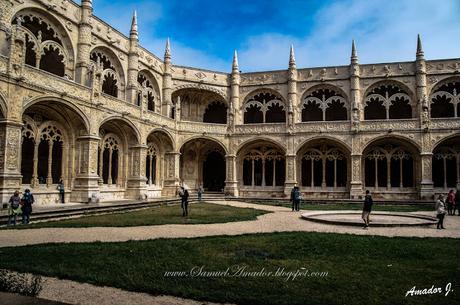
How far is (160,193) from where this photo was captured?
27891 mm

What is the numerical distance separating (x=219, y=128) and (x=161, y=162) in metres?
6.06

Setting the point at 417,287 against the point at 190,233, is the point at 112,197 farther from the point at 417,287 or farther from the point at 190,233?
the point at 417,287

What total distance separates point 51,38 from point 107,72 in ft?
14.0

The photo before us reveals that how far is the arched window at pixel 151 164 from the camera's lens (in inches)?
1064

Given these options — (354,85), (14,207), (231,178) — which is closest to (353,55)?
(354,85)

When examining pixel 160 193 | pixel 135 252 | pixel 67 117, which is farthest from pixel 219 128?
pixel 135 252

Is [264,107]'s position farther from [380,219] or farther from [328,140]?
[380,219]

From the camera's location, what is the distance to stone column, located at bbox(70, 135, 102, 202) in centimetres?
1878

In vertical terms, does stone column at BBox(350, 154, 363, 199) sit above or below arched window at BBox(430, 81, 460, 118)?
below

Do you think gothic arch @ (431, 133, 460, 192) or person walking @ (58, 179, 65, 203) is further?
gothic arch @ (431, 133, 460, 192)

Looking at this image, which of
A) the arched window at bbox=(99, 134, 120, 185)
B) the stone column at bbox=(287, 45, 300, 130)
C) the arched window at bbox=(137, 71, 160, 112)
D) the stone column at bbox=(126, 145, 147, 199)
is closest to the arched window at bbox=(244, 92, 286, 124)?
the stone column at bbox=(287, 45, 300, 130)

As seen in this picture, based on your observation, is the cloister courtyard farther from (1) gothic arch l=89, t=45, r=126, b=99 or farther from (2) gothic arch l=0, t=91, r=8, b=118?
(1) gothic arch l=89, t=45, r=126, b=99

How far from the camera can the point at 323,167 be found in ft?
96.5

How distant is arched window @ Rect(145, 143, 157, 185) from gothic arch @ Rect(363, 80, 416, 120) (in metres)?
18.9
